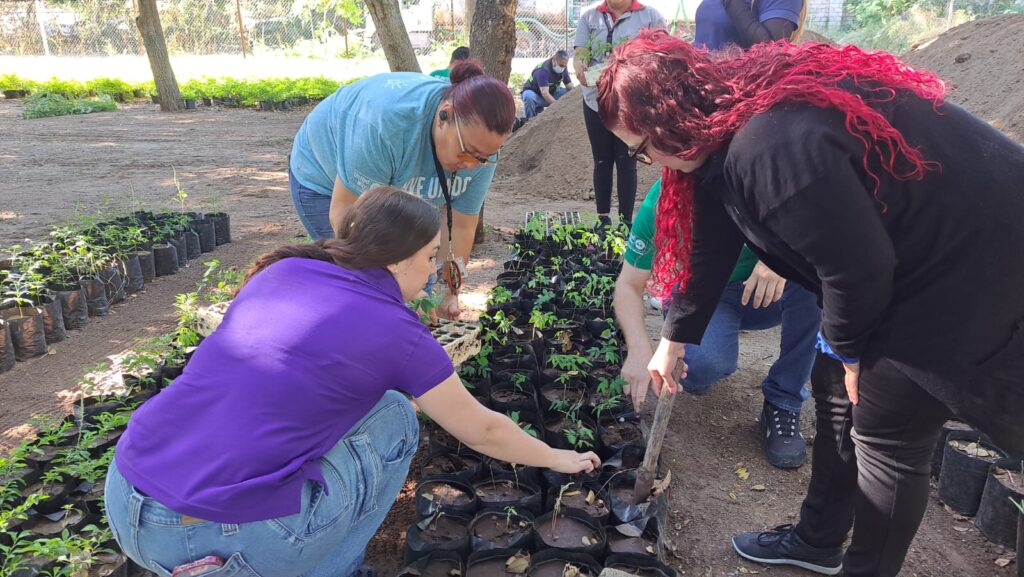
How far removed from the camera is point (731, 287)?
286 cm

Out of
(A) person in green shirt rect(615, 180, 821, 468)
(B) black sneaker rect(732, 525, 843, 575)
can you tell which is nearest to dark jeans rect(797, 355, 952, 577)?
(B) black sneaker rect(732, 525, 843, 575)

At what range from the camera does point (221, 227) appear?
228 inches

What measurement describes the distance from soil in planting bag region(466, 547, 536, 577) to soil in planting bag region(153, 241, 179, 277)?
395 centimetres

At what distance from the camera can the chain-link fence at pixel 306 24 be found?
17.6m

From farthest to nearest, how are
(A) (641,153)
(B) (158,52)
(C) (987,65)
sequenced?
1. (B) (158,52)
2. (C) (987,65)
3. (A) (641,153)

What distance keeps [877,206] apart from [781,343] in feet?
4.96

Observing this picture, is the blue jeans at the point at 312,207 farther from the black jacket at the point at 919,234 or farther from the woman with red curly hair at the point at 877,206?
the black jacket at the point at 919,234

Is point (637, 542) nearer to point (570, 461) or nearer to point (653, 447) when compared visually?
point (653, 447)

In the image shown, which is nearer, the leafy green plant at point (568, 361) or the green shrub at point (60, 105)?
the leafy green plant at point (568, 361)

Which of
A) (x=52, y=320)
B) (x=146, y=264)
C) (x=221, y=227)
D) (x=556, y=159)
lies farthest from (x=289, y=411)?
(x=556, y=159)

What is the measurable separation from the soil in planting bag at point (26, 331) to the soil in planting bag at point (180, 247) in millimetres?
1428

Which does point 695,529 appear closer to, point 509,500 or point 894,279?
point 509,500

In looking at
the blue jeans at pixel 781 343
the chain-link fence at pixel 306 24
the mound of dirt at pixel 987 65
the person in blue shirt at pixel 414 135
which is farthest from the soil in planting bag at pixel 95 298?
the chain-link fence at pixel 306 24

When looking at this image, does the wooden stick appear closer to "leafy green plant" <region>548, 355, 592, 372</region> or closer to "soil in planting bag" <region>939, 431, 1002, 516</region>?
"leafy green plant" <region>548, 355, 592, 372</region>
